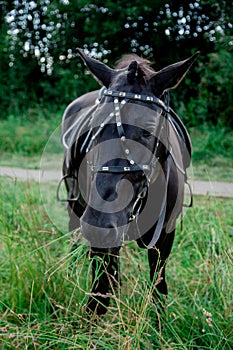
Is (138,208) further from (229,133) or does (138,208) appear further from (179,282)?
(229,133)

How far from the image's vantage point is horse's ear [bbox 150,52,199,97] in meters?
2.20

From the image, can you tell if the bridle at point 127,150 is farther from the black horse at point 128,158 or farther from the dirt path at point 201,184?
the dirt path at point 201,184

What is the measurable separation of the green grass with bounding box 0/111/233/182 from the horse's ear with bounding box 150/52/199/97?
148 inches

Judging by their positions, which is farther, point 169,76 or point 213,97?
point 213,97

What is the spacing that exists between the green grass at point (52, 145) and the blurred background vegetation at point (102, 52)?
0.07 ft

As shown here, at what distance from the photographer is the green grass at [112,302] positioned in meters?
2.06

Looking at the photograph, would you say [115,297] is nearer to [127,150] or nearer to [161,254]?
[127,150]

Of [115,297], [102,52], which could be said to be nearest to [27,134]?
[102,52]

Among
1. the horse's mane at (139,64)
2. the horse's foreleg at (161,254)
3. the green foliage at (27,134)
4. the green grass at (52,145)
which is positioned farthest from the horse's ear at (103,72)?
the green foliage at (27,134)

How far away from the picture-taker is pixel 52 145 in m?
8.59

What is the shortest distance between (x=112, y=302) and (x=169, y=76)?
4.64 feet

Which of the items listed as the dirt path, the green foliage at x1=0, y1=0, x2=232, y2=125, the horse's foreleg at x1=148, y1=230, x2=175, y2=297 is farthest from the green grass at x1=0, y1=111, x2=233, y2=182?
the horse's foreleg at x1=148, y1=230, x2=175, y2=297

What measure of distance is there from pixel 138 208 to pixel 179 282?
1.18 m

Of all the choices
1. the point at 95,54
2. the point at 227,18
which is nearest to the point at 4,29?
the point at 95,54
